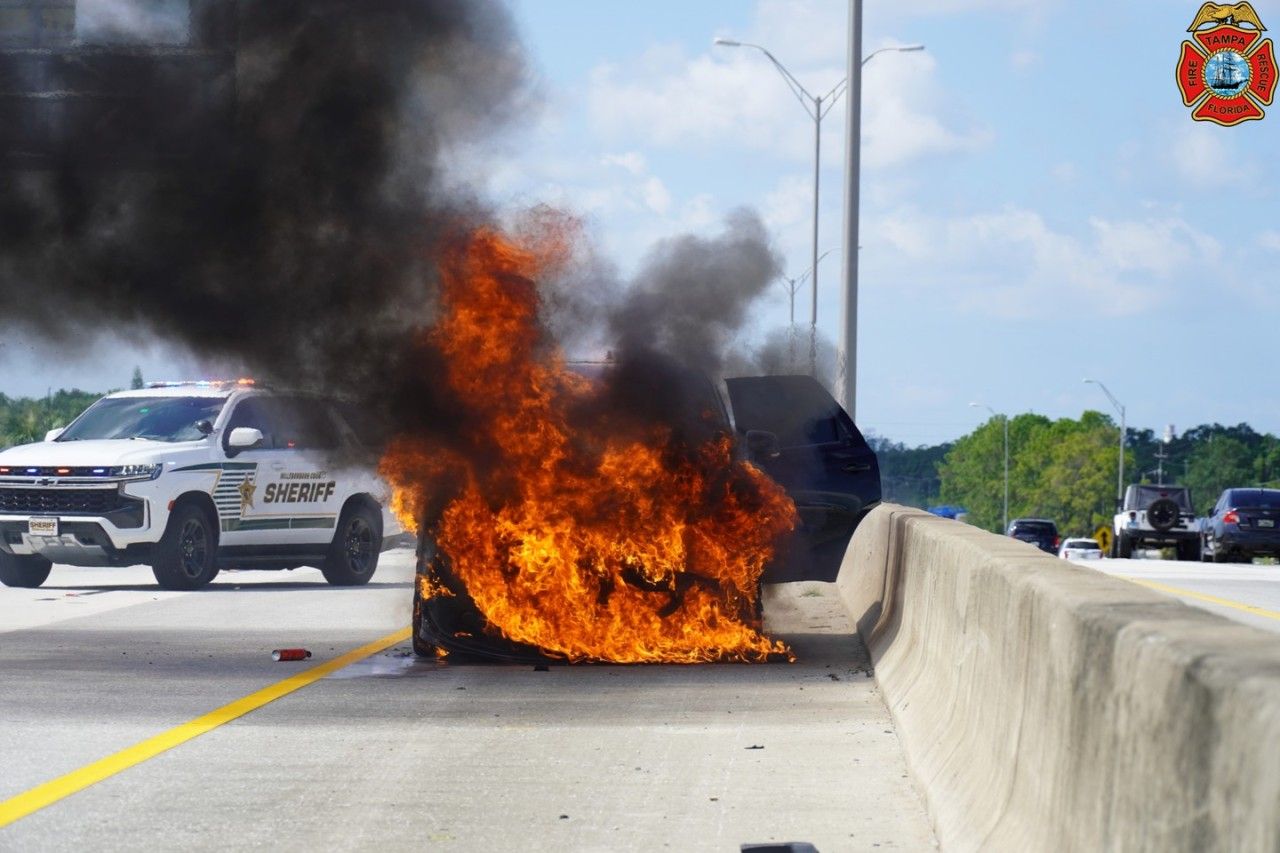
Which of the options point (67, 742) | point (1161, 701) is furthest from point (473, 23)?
point (1161, 701)

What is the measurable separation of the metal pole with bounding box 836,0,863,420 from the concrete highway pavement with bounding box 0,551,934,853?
38.1 feet

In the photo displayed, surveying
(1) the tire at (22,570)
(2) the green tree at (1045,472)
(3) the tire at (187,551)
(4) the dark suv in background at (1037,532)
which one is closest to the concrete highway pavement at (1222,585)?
(3) the tire at (187,551)

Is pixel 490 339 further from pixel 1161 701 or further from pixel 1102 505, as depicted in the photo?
pixel 1102 505

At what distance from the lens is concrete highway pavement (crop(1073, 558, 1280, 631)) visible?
703 inches

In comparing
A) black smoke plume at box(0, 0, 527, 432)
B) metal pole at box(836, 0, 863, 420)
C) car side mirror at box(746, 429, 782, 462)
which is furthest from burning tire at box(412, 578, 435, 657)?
metal pole at box(836, 0, 863, 420)

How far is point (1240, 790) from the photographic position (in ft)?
9.84

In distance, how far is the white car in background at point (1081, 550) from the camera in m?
57.3

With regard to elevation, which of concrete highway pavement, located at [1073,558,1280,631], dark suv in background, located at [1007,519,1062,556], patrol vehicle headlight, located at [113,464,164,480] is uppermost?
patrol vehicle headlight, located at [113,464,164,480]

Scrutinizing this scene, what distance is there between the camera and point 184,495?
1745cm

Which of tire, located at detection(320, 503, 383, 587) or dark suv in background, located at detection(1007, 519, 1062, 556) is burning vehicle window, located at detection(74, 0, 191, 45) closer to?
tire, located at detection(320, 503, 383, 587)

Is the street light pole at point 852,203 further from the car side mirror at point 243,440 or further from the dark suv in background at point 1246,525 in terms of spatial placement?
the dark suv in background at point 1246,525

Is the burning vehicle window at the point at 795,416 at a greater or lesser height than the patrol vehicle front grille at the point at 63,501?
greater

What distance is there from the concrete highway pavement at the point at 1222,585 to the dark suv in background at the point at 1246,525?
505 cm

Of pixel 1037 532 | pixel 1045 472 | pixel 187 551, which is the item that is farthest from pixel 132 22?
pixel 1045 472
